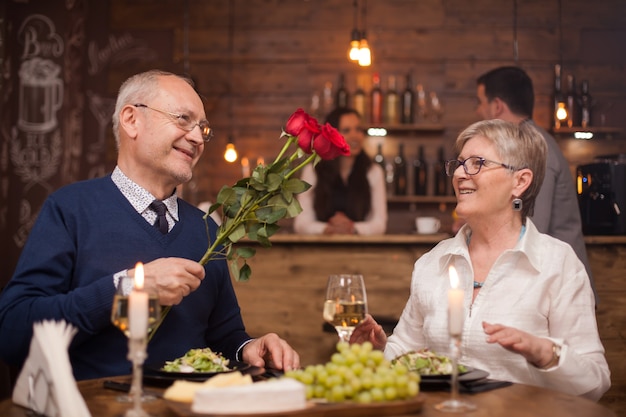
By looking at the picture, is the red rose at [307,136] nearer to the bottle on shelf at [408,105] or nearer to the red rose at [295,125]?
the red rose at [295,125]

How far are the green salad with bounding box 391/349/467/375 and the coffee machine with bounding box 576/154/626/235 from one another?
2774 mm

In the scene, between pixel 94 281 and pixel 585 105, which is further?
pixel 585 105

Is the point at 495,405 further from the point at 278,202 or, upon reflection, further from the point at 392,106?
the point at 392,106

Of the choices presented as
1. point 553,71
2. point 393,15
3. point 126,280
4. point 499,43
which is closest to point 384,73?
point 393,15

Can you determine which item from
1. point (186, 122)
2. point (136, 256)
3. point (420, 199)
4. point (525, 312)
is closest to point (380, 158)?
point (420, 199)

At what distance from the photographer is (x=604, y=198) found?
4363 mm

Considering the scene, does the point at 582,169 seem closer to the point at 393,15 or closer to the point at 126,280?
the point at 393,15

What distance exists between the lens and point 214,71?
6.41 meters

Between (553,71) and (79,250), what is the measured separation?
16.7 feet

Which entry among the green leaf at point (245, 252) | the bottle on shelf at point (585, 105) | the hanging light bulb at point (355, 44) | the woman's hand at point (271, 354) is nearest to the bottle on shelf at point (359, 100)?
the hanging light bulb at point (355, 44)

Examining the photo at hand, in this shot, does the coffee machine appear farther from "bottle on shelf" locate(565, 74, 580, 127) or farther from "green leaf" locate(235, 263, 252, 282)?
"green leaf" locate(235, 263, 252, 282)

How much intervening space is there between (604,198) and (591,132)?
1904 mm

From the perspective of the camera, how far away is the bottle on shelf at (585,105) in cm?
610

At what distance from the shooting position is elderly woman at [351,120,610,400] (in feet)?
6.33
